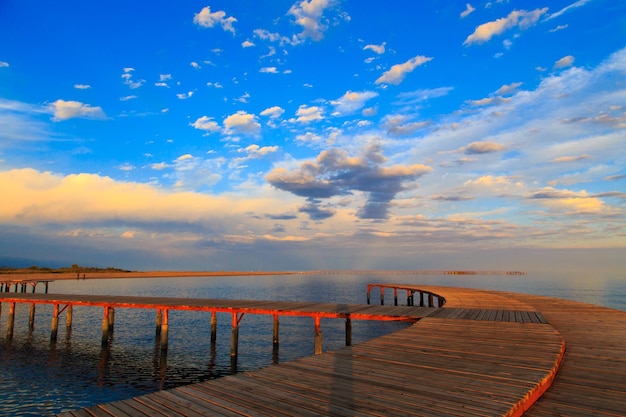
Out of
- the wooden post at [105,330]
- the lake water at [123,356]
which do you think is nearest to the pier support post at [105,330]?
the wooden post at [105,330]

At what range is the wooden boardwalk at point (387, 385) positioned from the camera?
5.86 meters

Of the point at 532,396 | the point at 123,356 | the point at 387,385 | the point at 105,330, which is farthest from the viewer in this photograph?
the point at 105,330

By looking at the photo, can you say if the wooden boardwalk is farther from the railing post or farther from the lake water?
the railing post

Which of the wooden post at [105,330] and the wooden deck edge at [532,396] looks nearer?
the wooden deck edge at [532,396]

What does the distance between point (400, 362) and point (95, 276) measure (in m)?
124

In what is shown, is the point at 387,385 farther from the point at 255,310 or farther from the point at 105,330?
the point at 105,330

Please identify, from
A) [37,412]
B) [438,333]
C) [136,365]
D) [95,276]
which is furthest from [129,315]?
[95,276]

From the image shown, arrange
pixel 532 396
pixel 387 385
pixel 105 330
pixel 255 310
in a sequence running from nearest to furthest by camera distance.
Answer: pixel 532 396, pixel 387 385, pixel 255 310, pixel 105 330

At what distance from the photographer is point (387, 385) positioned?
707 cm

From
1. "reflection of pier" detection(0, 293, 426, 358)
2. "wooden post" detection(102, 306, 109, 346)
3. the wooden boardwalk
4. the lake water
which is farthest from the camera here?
"wooden post" detection(102, 306, 109, 346)

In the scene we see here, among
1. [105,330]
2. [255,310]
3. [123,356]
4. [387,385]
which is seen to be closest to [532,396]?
[387,385]

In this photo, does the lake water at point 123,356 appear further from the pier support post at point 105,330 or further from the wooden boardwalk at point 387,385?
the wooden boardwalk at point 387,385

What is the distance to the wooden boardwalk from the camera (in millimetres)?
5863

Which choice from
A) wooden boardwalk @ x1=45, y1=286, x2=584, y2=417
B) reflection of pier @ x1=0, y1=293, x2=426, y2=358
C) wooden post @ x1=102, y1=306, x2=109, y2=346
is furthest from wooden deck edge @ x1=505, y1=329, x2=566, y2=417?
wooden post @ x1=102, y1=306, x2=109, y2=346
